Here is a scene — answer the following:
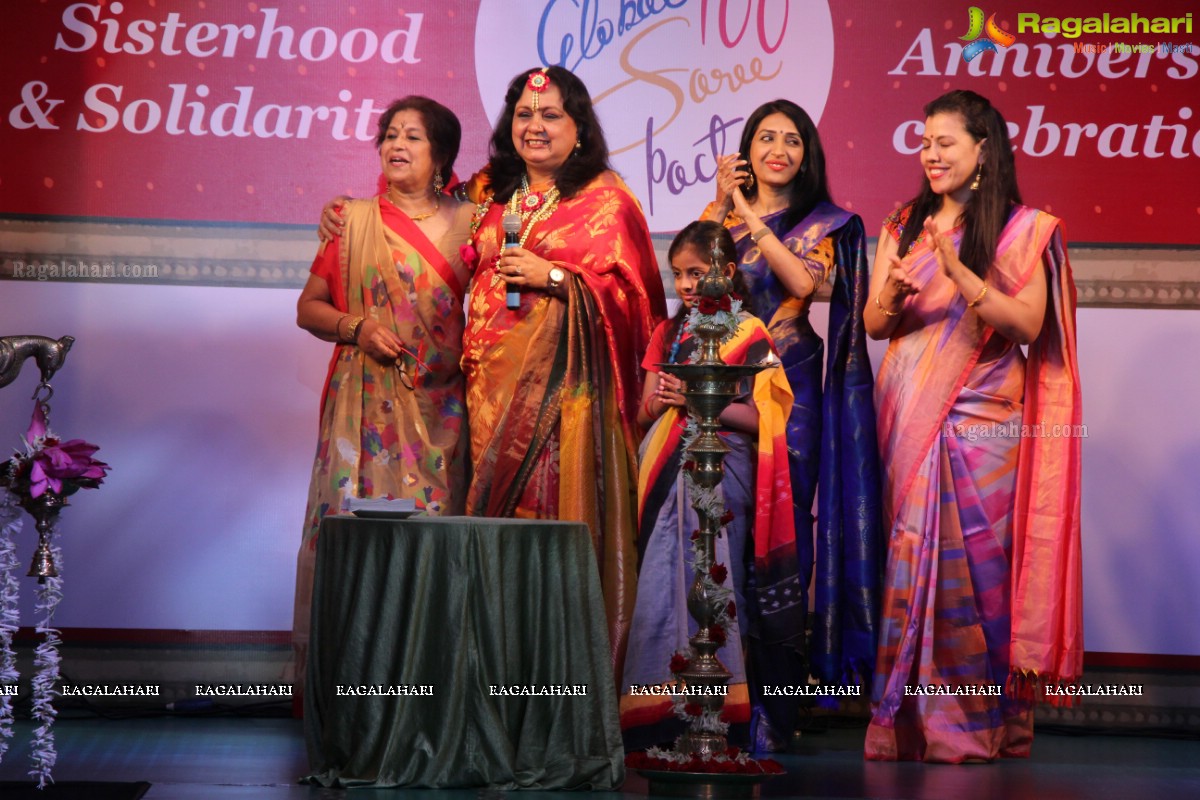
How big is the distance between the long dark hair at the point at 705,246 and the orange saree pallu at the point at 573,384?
1.07 feet

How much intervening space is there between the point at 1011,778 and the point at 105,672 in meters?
3.12

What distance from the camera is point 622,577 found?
4957mm

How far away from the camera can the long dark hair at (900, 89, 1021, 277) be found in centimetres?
490

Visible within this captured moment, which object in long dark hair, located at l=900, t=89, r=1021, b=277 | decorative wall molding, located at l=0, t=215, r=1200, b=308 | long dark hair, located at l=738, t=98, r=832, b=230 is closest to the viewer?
long dark hair, located at l=900, t=89, r=1021, b=277

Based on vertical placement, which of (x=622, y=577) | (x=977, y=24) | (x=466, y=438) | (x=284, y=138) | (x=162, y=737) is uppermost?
(x=977, y=24)

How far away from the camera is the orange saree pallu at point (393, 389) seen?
519 centimetres

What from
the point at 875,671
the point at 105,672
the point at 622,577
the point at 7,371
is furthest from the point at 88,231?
the point at 875,671

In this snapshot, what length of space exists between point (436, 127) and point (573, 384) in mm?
969

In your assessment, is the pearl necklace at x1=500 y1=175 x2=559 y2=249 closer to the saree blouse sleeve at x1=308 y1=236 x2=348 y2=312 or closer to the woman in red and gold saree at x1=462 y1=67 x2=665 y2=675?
the woman in red and gold saree at x1=462 y1=67 x2=665 y2=675

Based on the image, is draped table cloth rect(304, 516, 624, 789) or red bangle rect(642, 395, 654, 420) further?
red bangle rect(642, 395, 654, 420)

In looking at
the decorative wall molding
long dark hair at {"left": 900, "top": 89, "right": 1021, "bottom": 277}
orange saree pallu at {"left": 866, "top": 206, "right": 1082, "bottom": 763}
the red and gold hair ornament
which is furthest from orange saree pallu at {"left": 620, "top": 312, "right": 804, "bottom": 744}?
the decorative wall molding

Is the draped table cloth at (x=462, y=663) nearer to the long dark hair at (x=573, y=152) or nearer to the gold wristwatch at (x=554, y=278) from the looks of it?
the gold wristwatch at (x=554, y=278)

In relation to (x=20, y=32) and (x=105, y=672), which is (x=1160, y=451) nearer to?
(x=105, y=672)

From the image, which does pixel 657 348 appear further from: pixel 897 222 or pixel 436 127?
pixel 436 127
